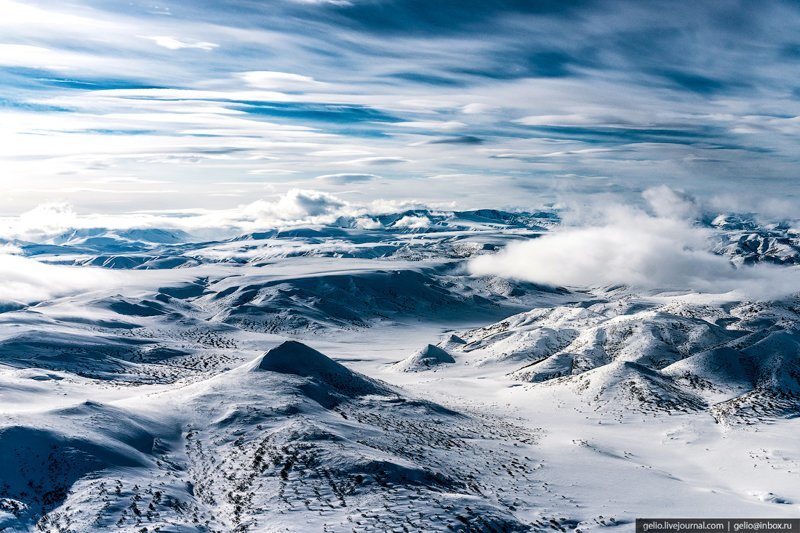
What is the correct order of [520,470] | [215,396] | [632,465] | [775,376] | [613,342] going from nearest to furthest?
[520,470]
[632,465]
[215,396]
[775,376]
[613,342]

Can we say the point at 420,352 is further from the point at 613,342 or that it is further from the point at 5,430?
the point at 5,430

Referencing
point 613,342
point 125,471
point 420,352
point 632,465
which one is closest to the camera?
point 125,471

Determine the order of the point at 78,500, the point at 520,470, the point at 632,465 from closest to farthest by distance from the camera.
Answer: the point at 78,500
the point at 520,470
the point at 632,465

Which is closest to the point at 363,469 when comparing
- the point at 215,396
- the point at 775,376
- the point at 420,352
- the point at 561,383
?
the point at 215,396

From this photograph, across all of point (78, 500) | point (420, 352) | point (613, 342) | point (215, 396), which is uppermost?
point (78, 500)

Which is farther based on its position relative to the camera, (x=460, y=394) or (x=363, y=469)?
(x=460, y=394)

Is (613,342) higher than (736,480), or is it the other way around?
(736,480)

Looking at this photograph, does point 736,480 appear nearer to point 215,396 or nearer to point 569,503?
point 569,503

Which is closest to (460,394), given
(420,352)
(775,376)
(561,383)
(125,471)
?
(561,383)

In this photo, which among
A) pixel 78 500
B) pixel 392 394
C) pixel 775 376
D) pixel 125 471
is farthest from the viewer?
pixel 775 376
